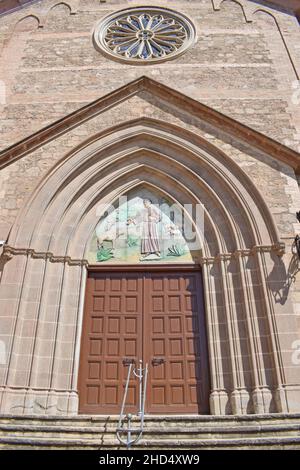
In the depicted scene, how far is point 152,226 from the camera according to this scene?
934 cm

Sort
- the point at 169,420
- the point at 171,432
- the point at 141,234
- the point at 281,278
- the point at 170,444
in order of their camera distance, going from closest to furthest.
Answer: the point at 170,444, the point at 171,432, the point at 169,420, the point at 281,278, the point at 141,234

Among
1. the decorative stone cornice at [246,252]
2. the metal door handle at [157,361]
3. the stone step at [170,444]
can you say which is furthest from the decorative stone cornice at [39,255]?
the stone step at [170,444]

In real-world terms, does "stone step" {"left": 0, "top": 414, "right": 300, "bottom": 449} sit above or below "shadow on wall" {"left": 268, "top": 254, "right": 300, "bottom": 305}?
below

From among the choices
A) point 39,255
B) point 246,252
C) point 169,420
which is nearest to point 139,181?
point 39,255

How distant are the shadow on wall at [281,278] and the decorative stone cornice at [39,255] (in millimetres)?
3918

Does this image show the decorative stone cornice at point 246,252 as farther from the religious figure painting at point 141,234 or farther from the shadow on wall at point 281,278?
the religious figure painting at point 141,234

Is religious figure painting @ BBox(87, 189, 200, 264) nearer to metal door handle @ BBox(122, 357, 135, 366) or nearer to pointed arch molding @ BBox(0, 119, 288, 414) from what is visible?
pointed arch molding @ BBox(0, 119, 288, 414)

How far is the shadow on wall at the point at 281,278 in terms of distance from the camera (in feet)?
24.8

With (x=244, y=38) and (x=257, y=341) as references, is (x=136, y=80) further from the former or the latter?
(x=257, y=341)

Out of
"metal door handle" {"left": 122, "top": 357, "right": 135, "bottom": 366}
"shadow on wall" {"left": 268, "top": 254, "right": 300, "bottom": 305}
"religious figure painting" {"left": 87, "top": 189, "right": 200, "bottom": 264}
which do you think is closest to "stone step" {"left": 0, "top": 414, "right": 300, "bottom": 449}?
"metal door handle" {"left": 122, "top": 357, "right": 135, "bottom": 366}

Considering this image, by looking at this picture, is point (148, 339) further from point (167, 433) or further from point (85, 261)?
point (167, 433)

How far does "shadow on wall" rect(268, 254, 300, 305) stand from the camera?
7562mm

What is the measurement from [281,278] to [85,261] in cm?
406

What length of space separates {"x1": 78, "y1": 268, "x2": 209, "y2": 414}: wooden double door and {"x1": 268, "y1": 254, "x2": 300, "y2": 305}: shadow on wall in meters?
1.55
